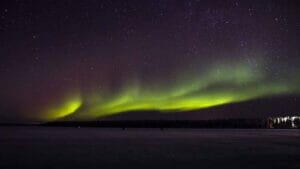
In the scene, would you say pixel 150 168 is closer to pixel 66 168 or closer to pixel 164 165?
pixel 164 165

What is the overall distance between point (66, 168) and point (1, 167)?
2815 millimetres

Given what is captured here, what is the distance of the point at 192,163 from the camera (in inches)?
852

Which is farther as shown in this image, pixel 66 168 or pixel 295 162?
pixel 295 162

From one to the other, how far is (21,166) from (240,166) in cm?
1027

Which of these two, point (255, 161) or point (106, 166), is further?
point (255, 161)

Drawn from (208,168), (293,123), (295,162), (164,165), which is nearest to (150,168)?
(164,165)

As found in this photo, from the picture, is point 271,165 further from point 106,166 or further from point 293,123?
point 293,123

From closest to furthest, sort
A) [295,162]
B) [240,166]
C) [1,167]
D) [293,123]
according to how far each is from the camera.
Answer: [1,167] → [240,166] → [295,162] → [293,123]

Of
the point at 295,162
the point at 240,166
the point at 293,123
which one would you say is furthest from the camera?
the point at 293,123

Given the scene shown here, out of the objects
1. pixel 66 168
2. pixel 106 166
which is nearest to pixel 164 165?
pixel 106 166

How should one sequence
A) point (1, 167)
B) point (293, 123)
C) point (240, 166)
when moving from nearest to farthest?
point (1, 167) → point (240, 166) → point (293, 123)

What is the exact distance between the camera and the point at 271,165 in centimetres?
2042

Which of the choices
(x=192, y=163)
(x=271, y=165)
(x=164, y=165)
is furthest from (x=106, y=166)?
(x=271, y=165)

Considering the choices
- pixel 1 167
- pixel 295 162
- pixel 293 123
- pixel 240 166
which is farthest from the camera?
pixel 293 123
